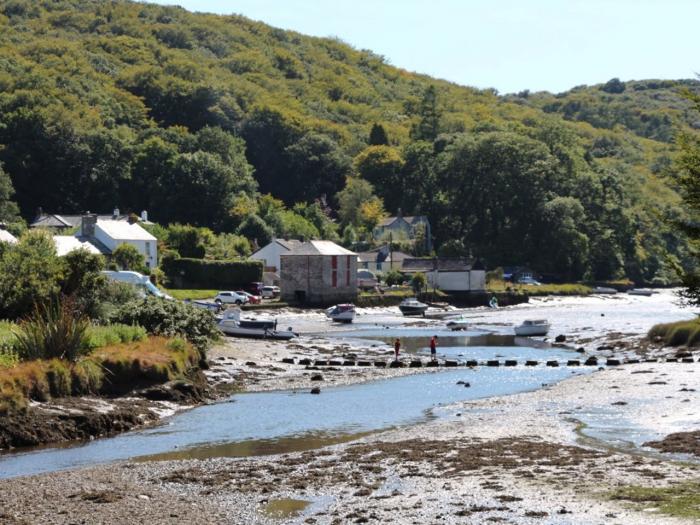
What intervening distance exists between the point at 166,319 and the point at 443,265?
8485 centimetres

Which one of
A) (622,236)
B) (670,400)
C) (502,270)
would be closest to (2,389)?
(670,400)

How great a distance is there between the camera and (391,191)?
196m

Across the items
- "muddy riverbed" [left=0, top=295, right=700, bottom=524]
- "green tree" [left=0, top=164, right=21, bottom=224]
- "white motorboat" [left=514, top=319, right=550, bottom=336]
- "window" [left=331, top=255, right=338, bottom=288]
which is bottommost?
"muddy riverbed" [left=0, top=295, right=700, bottom=524]

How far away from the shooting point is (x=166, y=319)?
56.0m

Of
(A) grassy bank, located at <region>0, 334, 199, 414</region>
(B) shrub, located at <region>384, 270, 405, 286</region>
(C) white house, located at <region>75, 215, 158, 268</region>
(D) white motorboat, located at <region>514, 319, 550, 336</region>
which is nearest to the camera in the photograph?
(A) grassy bank, located at <region>0, 334, 199, 414</region>

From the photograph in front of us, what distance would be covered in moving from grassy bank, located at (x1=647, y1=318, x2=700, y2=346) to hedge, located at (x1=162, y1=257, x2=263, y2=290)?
58144mm

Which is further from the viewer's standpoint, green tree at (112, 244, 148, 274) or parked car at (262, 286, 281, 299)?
parked car at (262, 286, 281, 299)

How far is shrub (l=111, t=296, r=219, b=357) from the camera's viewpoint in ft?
182

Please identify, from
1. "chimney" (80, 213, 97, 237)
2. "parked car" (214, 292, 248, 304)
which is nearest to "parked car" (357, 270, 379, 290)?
"parked car" (214, 292, 248, 304)

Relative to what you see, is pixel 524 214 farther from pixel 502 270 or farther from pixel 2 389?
pixel 2 389

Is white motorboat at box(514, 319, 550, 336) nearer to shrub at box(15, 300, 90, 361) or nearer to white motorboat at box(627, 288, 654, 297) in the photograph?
shrub at box(15, 300, 90, 361)

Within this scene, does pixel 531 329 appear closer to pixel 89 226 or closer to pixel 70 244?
pixel 70 244

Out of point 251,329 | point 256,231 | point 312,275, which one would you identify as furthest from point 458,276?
point 251,329

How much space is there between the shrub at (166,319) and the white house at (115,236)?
5232 centimetres
